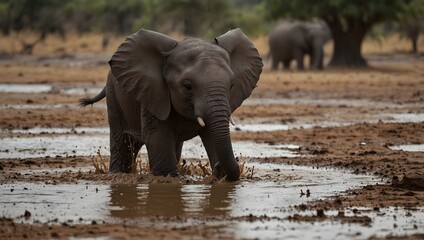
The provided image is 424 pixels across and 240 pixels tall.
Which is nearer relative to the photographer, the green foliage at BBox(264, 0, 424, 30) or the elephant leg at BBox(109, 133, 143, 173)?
the elephant leg at BBox(109, 133, 143, 173)

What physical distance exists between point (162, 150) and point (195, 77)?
3.00 ft

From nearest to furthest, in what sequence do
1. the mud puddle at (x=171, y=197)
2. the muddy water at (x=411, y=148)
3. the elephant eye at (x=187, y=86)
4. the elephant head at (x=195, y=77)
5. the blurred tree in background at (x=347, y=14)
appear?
the mud puddle at (x=171, y=197), the elephant head at (x=195, y=77), the elephant eye at (x=187, y=86), the muddy water at (x=411, y=148), the blurred tree in background at (x=347, y=14)

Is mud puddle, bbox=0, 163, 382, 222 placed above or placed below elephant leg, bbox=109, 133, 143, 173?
below

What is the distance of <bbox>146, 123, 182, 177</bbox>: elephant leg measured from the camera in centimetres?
1054

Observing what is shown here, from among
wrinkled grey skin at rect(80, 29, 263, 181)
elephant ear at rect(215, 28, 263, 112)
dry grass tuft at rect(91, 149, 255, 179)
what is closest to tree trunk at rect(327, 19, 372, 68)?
dry grass tuft at rect(91, 149, 255, 179)

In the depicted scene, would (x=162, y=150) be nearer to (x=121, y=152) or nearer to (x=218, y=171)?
(x=218, y=171)

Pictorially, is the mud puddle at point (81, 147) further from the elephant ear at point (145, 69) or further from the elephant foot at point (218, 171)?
the elephant ear at point (145, 69)

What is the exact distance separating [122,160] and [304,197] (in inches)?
110

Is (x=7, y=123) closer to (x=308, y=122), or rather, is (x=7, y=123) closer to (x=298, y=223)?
(x=308, y=122)

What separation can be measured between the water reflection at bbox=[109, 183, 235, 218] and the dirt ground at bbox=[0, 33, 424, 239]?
44 centimetres

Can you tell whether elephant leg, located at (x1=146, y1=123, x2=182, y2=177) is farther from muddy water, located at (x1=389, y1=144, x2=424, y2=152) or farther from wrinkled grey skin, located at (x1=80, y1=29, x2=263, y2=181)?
muddy water, located at (x1=389, y1=144, x2=424, y2=152)

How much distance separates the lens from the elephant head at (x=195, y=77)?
387 inches

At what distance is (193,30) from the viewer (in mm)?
44469

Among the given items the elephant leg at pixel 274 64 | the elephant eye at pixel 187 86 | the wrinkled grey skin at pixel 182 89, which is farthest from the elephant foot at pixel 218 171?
the elephant leg at pixel 274 64
